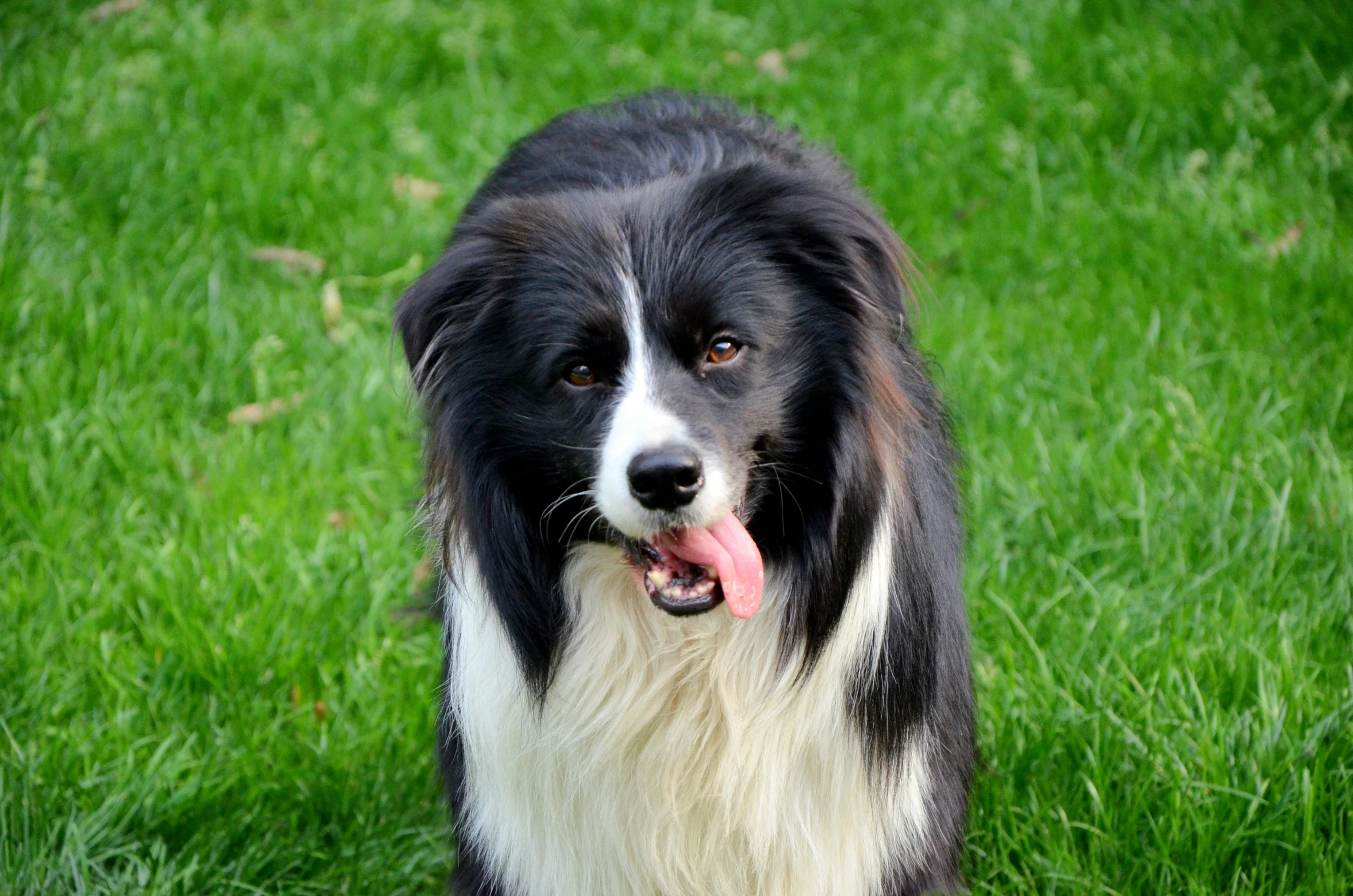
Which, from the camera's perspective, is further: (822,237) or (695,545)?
(822,237)

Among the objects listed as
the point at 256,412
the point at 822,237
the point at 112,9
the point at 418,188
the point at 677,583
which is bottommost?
the point at 256,412

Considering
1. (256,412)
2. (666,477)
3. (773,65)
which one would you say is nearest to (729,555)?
(666,477)

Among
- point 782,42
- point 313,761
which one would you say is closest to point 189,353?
point 313,761

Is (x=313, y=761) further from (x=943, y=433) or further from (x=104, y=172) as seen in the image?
(x=104, y=172)

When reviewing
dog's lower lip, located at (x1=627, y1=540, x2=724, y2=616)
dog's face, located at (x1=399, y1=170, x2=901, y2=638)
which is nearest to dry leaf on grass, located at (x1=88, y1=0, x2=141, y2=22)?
dog's face, located at (x1=399, y1=170, x2=901, y2=638)

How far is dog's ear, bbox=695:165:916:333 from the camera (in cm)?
238

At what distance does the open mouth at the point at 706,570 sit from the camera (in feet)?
7.43

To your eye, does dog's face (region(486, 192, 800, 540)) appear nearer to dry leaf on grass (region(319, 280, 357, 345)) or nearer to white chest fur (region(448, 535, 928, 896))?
→ white chest fur (region(448, 535, 928, 896))

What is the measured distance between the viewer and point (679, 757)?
2510 mm

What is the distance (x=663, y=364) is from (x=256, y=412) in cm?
264

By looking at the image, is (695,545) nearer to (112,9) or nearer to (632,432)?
(632,432)

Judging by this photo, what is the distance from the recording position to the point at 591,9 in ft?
21.1

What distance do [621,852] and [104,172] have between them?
4.04 meters

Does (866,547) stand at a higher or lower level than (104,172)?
higher
